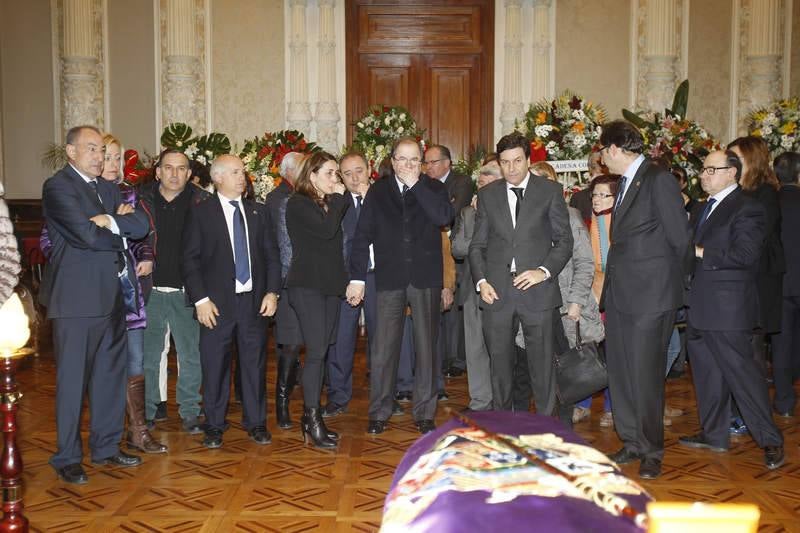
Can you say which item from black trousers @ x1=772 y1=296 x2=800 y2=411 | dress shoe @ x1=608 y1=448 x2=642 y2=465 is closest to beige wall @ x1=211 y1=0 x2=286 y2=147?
black trousers @ x1=772 y1=296 x2=800 y2=411

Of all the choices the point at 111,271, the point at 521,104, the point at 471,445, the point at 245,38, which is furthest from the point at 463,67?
the point at 471,445

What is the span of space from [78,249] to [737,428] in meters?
3.80

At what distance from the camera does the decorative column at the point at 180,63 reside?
10.0 meters

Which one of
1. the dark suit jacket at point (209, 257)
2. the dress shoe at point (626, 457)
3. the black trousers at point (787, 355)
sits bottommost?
the dress shoe at point (626, 457)

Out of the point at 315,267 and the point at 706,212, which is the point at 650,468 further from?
the point at 315,267

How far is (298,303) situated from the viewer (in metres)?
4.91

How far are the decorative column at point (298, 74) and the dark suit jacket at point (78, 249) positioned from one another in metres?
6.15

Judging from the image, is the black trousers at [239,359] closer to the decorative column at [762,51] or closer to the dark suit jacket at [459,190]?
the dark suit jacket at [459,190]

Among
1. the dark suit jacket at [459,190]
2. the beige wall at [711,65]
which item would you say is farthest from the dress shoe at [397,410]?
the beige wall at [711,65]

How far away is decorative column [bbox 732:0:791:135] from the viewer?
1009 cm

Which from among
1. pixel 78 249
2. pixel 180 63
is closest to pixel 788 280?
pixel 78 249

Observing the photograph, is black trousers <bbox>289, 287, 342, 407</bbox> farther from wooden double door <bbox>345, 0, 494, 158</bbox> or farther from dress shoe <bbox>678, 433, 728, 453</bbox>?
wooden double door <bbox>345, 0, 494, 158</bbox>

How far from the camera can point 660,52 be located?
10.2 meters

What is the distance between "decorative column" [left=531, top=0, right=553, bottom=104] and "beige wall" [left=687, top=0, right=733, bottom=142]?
165cm
